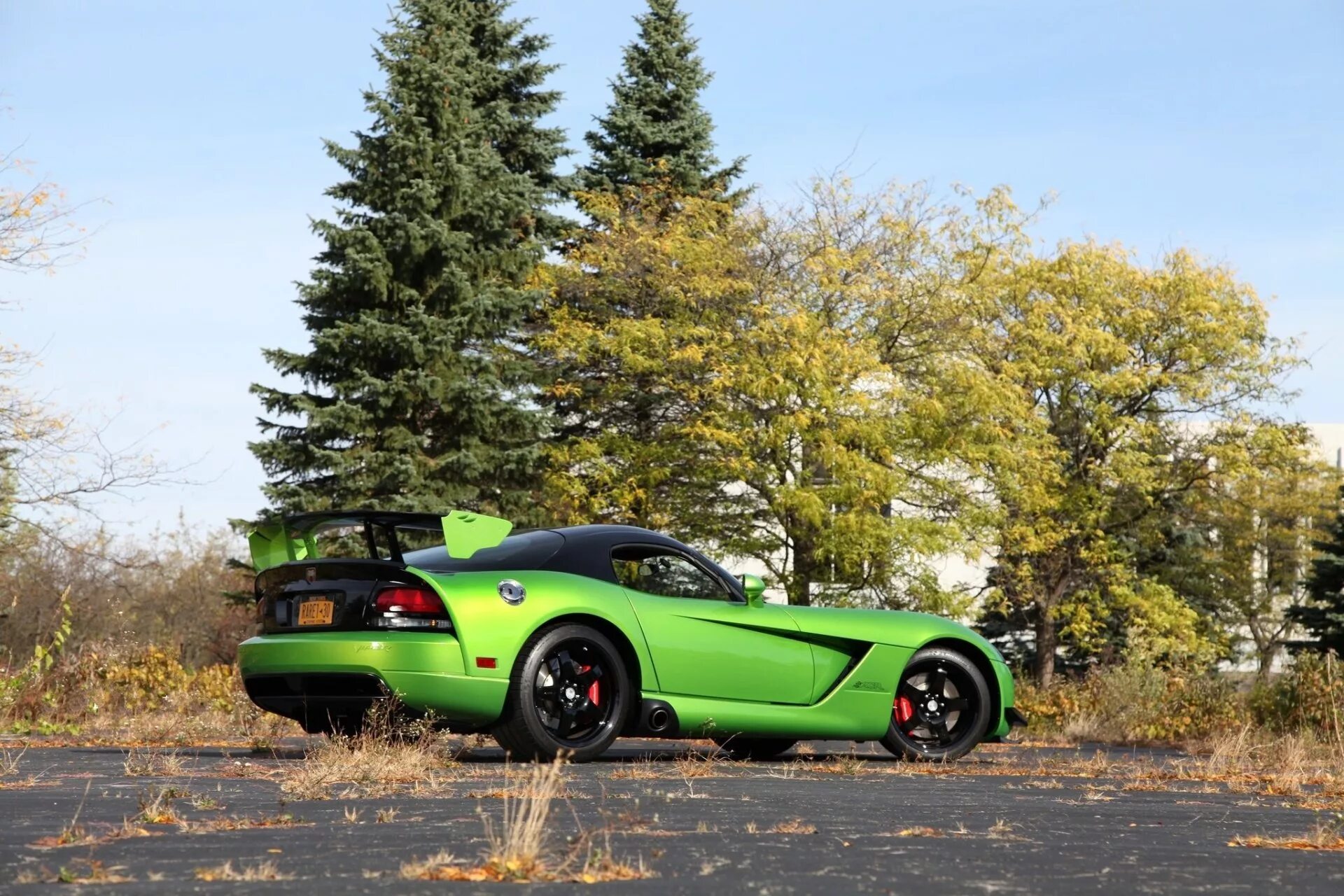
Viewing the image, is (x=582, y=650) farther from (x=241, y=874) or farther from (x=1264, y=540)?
(x=1264, y=540)

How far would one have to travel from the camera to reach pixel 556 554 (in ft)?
33.2

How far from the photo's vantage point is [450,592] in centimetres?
947

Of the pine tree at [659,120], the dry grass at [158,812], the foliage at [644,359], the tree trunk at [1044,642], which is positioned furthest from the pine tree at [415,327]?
the dry grass at [158,812]

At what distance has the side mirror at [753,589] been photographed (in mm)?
10578

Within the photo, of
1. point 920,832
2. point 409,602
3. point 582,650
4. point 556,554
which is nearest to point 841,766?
point 582,650

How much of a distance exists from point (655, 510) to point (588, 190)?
36.1 ft

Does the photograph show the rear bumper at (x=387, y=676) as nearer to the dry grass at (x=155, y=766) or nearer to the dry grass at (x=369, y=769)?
the dry grass at (x=369, y=769)

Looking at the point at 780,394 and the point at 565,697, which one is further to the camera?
the point at 780,394

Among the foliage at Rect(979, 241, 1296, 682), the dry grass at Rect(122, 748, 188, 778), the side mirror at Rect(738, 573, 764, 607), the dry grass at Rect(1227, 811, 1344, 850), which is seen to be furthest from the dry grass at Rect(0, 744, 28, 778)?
the foliage at Rect(979, 241, 1296, 682)

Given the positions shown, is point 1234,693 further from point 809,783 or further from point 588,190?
point 588,190

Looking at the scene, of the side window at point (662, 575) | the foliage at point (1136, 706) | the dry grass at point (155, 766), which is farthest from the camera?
the foliage at point (1136, 706)

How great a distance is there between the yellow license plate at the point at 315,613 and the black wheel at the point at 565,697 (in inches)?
44.7

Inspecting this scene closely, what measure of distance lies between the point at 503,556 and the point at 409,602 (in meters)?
0.75

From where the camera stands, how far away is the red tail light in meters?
9.48
